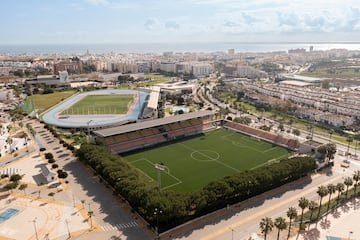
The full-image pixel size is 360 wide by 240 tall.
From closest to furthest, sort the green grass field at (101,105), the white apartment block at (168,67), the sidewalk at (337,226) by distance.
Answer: the sidewalk at (337,226), the green grass field at (101,105), the white apartment block at (168,67)

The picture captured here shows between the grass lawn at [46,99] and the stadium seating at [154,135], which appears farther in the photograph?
the grass lawn at [46,99]

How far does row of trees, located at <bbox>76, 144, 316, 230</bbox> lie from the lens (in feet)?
112

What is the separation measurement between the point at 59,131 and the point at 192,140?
33.1m

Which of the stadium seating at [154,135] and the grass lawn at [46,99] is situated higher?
the grass lawn at [46,99]

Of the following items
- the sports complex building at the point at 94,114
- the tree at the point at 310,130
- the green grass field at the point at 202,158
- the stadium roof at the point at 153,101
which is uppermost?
the stadium roof at the point at 153,101

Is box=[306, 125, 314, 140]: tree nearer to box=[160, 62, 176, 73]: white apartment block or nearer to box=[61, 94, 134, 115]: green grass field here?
box=[61, 94, 134, 115]: green grass field

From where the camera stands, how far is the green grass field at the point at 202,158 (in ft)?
156

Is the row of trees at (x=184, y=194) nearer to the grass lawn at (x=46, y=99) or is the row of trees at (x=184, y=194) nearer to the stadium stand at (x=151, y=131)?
the stadium stand at (x=151, y=131)

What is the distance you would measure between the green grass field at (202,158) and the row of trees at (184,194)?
656cm

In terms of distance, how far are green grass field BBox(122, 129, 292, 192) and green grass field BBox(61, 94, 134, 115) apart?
108ft

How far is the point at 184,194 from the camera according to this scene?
36312 mm

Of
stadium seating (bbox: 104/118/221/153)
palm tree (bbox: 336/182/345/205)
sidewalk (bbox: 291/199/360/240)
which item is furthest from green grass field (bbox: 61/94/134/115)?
sidewalk (bbox: 291/199/360/240)

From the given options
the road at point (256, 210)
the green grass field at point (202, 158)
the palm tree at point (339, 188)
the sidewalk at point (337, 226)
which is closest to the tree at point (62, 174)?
the green grass field at point (202, 158)

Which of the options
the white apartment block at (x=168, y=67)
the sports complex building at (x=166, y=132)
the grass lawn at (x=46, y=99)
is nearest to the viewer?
the sports complex building at (x=166, y=132)
